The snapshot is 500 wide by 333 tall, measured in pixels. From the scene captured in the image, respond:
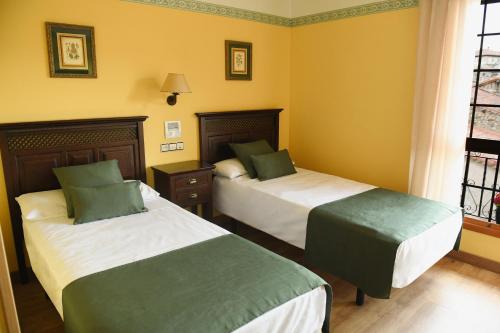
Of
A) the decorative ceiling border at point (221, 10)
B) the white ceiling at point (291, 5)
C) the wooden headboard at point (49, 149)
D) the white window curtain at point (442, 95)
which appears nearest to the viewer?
the wooden headboard at point (49, 149)

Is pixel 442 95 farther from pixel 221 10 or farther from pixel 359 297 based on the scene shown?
pixel 221 10

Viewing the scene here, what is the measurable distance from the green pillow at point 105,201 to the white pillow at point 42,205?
190mm

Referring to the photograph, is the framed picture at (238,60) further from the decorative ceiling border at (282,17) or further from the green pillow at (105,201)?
the green pillow at (105,201)

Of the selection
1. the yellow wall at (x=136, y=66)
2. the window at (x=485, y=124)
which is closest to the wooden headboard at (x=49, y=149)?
the yellow wall at (x=136, y=66)

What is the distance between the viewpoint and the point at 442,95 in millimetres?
2971

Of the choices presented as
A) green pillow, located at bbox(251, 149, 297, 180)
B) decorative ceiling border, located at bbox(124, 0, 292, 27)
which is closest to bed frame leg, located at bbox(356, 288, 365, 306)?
green pillow, located at bbox(251, 149, 297, 180)

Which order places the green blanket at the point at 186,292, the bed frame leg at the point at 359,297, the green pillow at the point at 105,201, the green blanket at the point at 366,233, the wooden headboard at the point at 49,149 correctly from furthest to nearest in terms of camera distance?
the wooden headboard at the point at 49,149 → the bed frame leg at the point at 359,297 → the green pillow at the point at 105,201 → the green blanket at the point at 366,233 → the green blanket at the point at 186,292

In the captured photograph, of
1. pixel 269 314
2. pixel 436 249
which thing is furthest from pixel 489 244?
pixel 269 314

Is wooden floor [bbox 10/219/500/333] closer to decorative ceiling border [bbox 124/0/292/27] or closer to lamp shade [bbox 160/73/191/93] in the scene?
lamp shade [bbox 160/73/191/93]

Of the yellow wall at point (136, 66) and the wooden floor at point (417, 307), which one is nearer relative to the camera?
the wooden floor at point (417, 307)

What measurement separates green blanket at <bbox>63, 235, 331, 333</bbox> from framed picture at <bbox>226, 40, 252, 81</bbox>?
227 centimetres

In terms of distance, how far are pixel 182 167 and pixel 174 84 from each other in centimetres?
73

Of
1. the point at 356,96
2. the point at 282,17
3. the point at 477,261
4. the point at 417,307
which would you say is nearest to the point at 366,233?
the point at 417,307

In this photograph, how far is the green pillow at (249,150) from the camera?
3.49 meters
